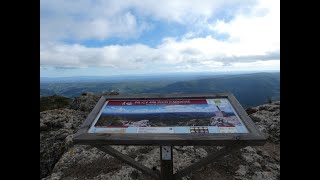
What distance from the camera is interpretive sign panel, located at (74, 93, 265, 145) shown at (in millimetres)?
4555

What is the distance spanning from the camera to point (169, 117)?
5223 mm

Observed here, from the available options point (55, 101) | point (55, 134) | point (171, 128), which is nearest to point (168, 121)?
point (171, 128)

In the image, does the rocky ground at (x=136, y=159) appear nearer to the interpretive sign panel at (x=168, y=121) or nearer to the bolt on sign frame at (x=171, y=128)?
the bolt on sign frame at (x=171, y=128)

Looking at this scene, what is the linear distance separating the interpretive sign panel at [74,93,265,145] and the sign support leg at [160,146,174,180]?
0.54 metres

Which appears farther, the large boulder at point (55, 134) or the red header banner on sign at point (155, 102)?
the large boulder at point (55, 134)

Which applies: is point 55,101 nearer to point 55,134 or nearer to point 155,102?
point 55,134

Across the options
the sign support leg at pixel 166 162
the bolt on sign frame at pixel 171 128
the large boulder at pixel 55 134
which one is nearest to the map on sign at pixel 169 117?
the bolt on sign frame at pixel 171 128

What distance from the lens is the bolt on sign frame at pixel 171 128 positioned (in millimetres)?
4535

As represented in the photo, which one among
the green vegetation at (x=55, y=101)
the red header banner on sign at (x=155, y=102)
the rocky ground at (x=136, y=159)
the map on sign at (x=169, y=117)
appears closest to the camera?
the map on sign at (x=169, y=117)

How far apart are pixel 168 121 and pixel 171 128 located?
25 centimetres
